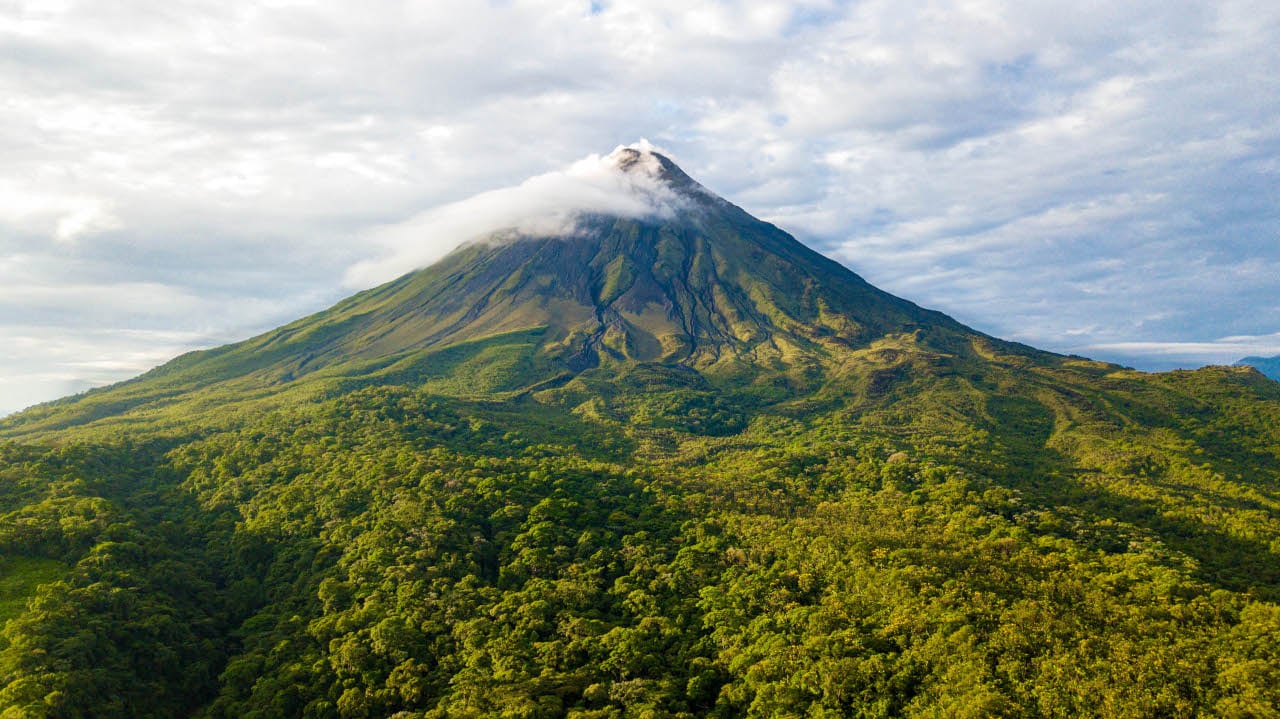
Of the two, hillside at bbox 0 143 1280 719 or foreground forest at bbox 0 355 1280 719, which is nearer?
foreground forest at bbox 0 355 1280 719

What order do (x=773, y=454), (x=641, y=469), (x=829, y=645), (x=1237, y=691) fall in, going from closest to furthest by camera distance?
(x=1237, y=691) → (x=829, y=645) → (x=641, y=469) → (x=773, y=454)

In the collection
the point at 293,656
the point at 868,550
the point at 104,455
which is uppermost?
the point at 104,455

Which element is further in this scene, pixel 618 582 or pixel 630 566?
pixel 630 566

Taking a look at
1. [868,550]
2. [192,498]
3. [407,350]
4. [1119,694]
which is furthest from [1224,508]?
[407,350]

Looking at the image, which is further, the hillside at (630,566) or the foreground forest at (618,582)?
the hillside at (630,566)

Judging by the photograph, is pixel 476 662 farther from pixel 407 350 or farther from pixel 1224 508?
pixel 407 350

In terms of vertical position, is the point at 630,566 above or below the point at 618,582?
above

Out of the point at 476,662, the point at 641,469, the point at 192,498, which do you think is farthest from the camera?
the point at 641,469

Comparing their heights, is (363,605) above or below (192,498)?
below
